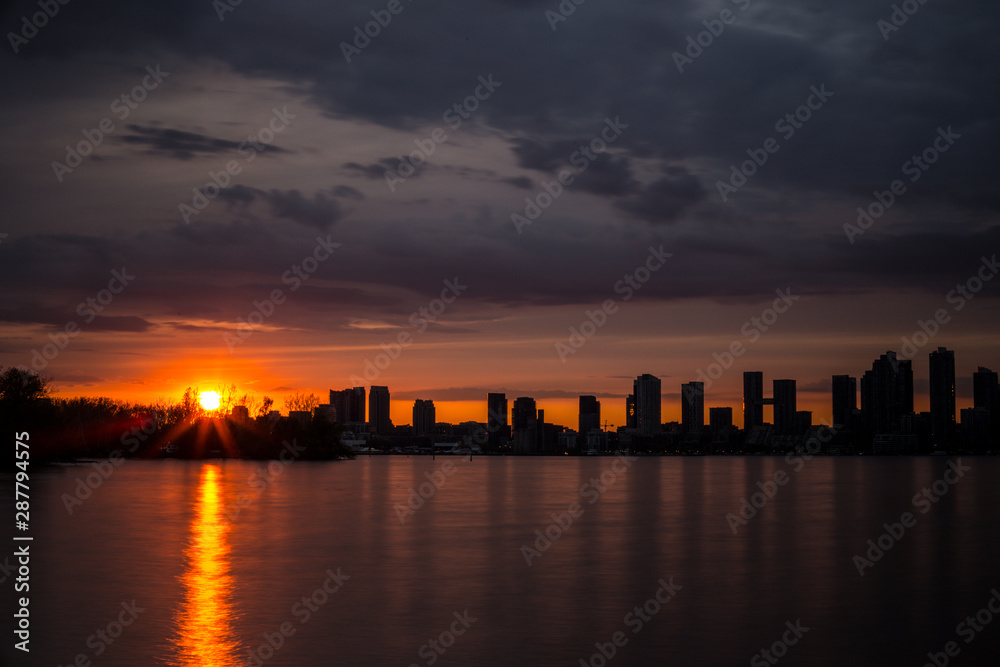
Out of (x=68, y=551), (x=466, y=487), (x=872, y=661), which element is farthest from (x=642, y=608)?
(x=466, y=487)

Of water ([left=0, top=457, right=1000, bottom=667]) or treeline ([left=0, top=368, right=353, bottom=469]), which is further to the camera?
treeline ([left=0, top=368, right=353, bottom=469])

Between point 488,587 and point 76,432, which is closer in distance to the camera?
point 488,587

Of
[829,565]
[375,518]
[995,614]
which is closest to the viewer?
[995,614]

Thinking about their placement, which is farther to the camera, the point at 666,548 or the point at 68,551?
the point at 666,548

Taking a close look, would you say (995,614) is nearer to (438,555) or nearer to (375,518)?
(438,555)

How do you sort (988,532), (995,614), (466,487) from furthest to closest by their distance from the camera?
(466,487) < (988,532) < (995,614)

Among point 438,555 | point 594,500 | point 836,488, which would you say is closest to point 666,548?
point 438,555

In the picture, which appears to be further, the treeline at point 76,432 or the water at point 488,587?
the treeline at point 76,432
